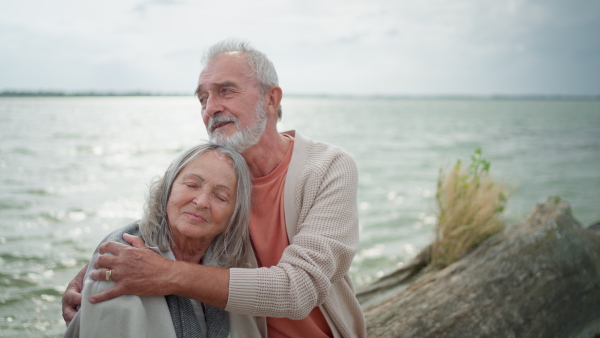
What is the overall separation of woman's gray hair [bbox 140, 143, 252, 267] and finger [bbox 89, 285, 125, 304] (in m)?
0.42

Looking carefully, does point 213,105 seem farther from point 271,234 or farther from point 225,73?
point 271,234

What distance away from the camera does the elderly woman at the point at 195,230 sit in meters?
2.07

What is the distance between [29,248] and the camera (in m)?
7.93

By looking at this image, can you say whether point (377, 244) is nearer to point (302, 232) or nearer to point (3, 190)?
point (302, 232)

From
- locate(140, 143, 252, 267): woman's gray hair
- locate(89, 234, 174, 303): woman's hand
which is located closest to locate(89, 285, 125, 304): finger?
locate(89, 234, 174, 303): woman's hand

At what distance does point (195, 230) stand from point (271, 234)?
524mm

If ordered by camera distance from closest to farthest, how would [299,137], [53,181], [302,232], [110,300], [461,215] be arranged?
[110,300], [302,232], [299,137], [461,215], [53,181]

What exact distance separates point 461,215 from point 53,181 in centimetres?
→ 1276

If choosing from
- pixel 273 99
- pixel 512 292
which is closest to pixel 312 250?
pixel 273 99

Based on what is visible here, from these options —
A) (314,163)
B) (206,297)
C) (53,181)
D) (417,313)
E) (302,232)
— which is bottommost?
(53,181)

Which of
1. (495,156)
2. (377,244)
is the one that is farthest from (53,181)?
(495,156)

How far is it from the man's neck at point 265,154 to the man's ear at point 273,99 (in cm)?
13

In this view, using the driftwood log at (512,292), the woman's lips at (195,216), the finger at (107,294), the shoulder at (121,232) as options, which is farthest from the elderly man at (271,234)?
the driftwood log at (512,292)

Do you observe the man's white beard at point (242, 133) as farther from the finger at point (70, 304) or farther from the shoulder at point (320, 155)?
the finger at point (70, 304)
